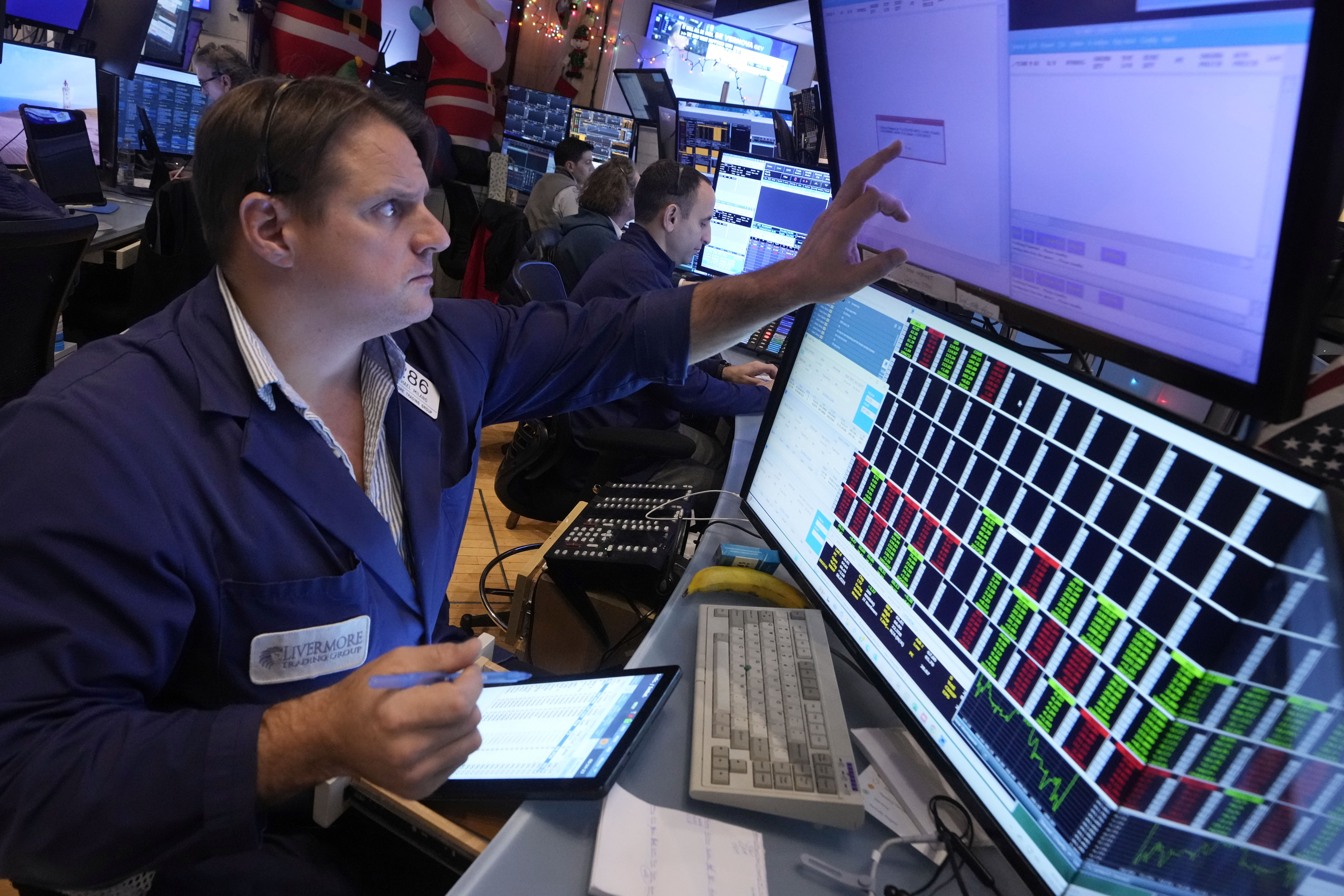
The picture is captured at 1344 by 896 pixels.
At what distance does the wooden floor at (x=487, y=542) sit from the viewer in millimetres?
2523

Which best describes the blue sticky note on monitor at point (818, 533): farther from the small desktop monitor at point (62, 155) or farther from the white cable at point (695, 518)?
the small desktop monitor at point (62, 155)

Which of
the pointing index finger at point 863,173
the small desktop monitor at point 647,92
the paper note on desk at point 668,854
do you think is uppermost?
the small desktop monitor at point 647,92

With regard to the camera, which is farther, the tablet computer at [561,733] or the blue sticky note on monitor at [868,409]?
the blue sticky note on monitor at [868,409]

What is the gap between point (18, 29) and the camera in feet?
11.0

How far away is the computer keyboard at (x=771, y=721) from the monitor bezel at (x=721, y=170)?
4.80 feet

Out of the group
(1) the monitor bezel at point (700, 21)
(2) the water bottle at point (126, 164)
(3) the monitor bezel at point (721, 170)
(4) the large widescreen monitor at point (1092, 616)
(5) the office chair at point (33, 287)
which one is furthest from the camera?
(1) the monitor bezel at point (700, 21)

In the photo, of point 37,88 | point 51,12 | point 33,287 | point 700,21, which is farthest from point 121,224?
point 700,21

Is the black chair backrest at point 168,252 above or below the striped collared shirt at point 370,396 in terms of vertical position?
below

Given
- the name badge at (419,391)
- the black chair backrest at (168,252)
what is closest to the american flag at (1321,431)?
the name badge at (419,391)

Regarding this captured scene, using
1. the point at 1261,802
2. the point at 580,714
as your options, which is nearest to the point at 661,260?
the point at 580,714

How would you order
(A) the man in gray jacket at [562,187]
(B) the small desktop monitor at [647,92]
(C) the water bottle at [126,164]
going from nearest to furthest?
1. (B) the small desktop monitor at [647,92]
2. (C) the water bottle at [126,164]
3. (A) the man in gray jacket at [562,187]

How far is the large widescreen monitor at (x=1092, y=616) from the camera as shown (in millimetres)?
474

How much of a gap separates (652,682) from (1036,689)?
0.39 meters

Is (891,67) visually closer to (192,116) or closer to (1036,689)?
(1036,689)
